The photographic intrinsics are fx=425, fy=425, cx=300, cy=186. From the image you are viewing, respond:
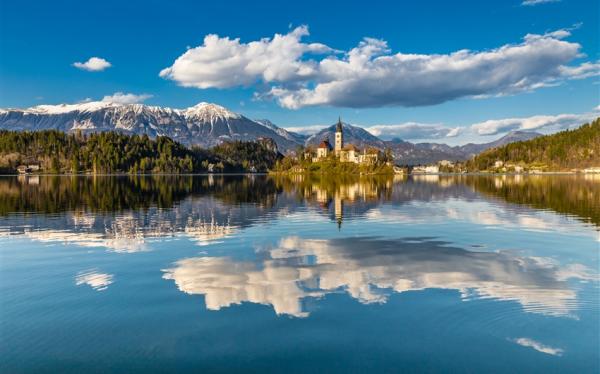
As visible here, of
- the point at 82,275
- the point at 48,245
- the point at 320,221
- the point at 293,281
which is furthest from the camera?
the point at 320,221

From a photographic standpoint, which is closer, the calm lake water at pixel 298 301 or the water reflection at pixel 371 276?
the calm lake water at pixel 298 301

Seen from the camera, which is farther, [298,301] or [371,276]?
[371,276]

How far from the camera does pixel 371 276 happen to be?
24172 millimetres

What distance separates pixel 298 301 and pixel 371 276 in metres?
6.18

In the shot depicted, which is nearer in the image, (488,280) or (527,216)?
(488,280)

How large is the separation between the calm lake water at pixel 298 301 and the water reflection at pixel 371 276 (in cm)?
12

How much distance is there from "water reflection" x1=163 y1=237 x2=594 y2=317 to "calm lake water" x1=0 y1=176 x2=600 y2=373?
0.12 metres

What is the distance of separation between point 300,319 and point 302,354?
3146mm

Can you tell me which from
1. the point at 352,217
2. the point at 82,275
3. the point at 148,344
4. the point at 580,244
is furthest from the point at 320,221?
the point at 148,344

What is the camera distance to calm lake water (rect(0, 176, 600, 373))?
13875 mm

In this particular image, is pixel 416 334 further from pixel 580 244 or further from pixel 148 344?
pixel 580 244

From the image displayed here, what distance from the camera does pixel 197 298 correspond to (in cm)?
2003

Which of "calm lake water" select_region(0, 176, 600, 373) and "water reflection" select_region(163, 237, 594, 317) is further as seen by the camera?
"water reflection" select_region(163, 237, 594, 317)

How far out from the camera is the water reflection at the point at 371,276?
66.0 ft
